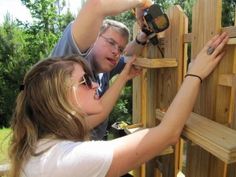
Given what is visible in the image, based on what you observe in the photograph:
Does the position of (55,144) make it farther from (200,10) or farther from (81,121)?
(200,10)

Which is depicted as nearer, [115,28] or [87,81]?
[87,81]

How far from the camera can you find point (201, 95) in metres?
1.50

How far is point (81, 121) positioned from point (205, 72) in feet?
1.93

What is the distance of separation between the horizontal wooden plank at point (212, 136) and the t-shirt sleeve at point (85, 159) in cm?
36

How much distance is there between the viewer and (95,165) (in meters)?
1.14

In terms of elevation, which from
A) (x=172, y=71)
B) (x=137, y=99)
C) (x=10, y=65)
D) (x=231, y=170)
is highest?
(x=172, y=71)

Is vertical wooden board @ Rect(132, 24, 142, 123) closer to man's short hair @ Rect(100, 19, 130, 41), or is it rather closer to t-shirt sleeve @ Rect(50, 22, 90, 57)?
man's short hair @ Rect(100, 19, 130, 41)

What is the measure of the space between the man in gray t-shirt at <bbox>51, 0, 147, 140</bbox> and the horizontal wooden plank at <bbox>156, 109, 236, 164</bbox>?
64 centimetres

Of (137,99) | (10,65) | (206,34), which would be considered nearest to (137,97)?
(137,99)

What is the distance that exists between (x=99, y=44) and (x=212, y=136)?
3.31 ft

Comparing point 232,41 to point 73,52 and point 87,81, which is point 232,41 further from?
point 73,52

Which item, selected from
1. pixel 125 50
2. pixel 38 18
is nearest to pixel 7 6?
pixel 38 18

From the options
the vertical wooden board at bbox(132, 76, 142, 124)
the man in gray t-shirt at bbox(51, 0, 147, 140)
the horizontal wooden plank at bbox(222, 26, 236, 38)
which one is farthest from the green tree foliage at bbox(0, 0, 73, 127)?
the horizontal wooden plank at bbox(222, 26, 236, 38)

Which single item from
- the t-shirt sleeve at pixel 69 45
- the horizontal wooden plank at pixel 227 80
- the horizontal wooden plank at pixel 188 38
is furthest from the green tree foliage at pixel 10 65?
the horizontal wooden plank at pixel 227 80
